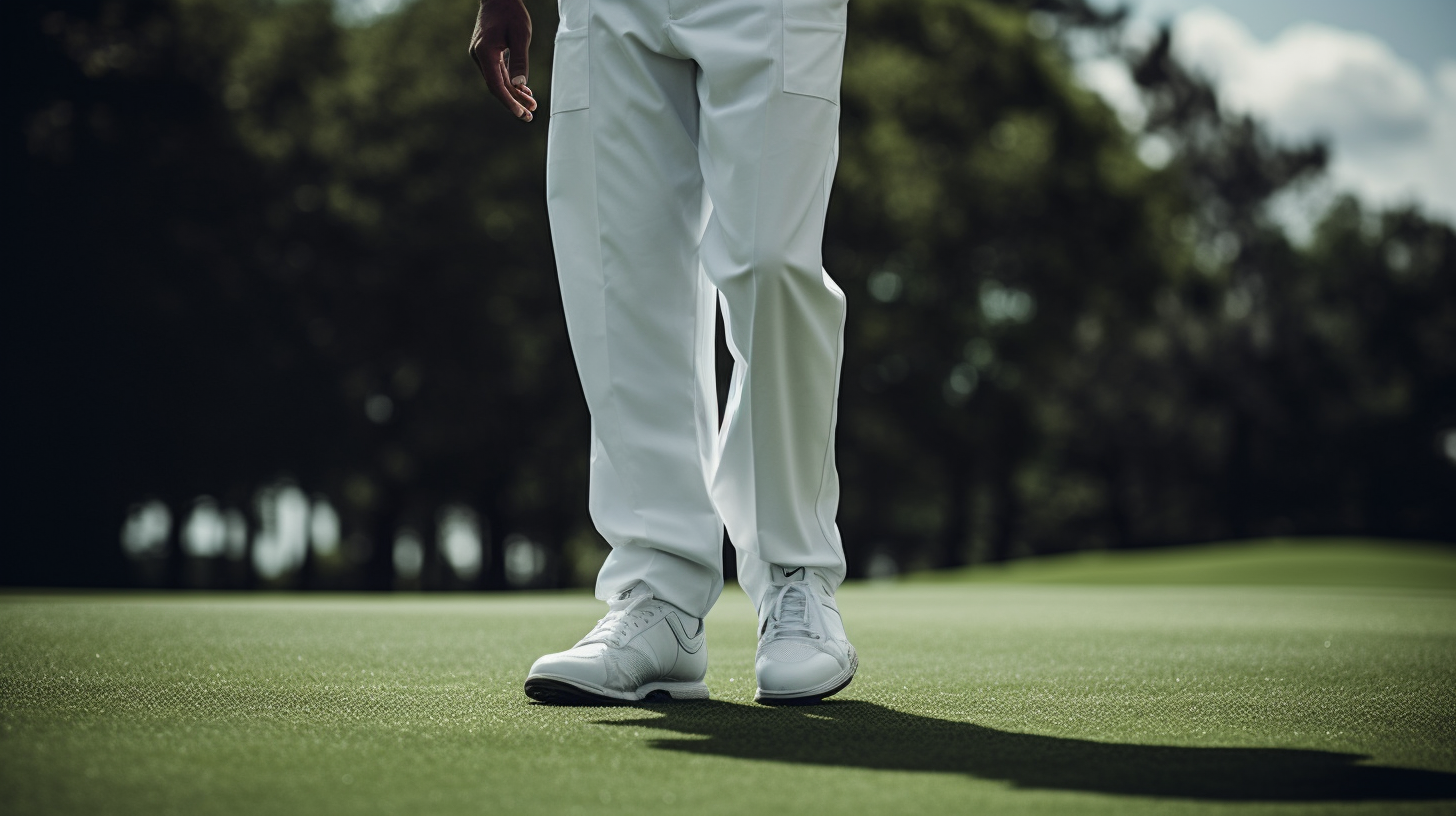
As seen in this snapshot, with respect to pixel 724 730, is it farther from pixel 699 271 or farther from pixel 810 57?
pixel 810 57

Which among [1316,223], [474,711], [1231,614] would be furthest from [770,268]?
[1316,223]

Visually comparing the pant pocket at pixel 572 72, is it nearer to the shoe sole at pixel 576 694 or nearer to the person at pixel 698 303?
the person at pixel 698 303

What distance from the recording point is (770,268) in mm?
2734

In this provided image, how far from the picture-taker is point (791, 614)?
2.72 meters

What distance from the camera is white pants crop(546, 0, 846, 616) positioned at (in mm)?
2773

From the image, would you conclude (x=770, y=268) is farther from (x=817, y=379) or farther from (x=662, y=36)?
(x=662, y=36)

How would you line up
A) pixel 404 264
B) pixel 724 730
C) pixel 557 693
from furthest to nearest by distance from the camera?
pixel 404 264 < pixel 557 693 < pixel 724 730

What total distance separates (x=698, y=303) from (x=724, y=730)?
1.13 m

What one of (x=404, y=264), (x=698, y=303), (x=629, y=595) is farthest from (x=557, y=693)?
(x=404, y=264)

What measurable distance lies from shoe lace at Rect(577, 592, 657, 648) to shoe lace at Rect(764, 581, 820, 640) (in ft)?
0.75

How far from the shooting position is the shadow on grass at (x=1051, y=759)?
1.63 m

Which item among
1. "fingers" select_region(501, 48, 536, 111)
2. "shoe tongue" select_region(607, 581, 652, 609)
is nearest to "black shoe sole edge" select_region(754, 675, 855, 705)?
"shoe tongue" select_region(607, 581, 652, 609)

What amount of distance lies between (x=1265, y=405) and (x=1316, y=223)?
743cm

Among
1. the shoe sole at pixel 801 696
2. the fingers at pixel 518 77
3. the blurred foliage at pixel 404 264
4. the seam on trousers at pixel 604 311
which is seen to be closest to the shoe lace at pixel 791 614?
the shoe sole at pixel 801 696
